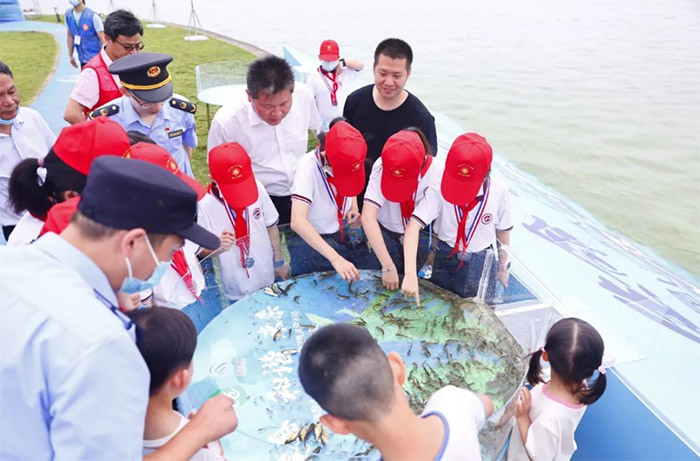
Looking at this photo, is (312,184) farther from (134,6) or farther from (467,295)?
(134,6)

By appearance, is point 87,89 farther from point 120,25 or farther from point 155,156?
point 155,156

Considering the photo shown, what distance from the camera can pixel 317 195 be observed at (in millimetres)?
3145

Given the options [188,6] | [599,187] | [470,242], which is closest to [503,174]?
[599,187]

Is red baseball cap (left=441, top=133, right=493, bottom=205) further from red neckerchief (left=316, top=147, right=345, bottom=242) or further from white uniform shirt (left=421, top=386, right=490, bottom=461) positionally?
white uniform shirt (left=421, top=386, right=490, bottom=461)

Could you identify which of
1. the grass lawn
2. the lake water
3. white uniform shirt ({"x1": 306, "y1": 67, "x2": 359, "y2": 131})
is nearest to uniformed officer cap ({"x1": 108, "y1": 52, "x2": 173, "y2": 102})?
white uniform shirt ({"x1": 306, "y1": 67, "x2": 359, "y2": 131})

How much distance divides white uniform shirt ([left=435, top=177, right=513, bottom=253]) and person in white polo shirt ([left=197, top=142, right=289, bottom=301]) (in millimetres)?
1067

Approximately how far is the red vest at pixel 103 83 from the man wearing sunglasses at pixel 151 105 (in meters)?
0.60

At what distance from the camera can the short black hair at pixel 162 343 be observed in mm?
1512

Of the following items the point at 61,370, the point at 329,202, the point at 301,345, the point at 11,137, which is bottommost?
the point at 301,345

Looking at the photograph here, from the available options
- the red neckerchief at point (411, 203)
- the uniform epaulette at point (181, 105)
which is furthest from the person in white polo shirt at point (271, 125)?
the red neckerchief at point (411, 203)

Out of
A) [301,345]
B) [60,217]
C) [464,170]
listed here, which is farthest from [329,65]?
[60,217]

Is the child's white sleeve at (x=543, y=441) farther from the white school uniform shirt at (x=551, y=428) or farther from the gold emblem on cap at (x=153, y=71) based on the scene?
the gold emblem on cap at (x=153, y=71)

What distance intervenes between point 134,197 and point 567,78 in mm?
13288

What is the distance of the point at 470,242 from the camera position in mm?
3078
